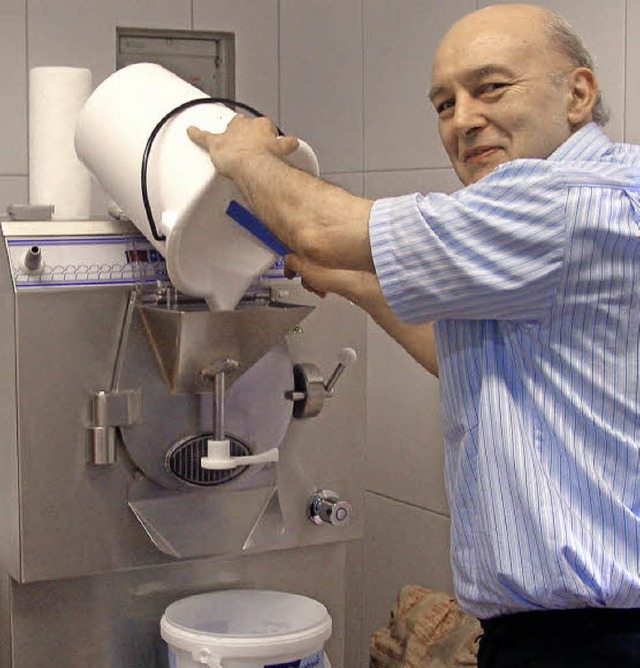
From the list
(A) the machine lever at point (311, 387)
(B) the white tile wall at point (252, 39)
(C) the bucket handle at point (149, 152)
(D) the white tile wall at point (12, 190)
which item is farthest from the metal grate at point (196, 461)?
(B) the white tile wall at point (252, 39)

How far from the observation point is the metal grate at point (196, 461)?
6.29 ft

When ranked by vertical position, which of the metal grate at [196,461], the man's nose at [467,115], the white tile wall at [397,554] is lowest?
the white tile wall at [397,554]

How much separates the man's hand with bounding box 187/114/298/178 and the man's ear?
37 cm

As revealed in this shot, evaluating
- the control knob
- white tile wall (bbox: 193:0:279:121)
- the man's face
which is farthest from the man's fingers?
white tile wall (bbox: 193:0:279:121)

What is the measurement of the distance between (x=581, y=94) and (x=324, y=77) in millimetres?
1550

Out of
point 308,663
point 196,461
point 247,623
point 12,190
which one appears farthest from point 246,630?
point 12,190

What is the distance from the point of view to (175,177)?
1693 mm

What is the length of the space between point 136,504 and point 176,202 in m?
0.50

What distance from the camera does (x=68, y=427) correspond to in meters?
1.85

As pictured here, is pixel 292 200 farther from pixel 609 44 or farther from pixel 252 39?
pixel 252 39

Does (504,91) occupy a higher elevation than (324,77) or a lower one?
lower

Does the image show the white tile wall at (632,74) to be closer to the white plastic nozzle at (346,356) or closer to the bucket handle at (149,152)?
the white plastic nozzle at (346,356)

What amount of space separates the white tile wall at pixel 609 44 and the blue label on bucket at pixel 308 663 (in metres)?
1.04

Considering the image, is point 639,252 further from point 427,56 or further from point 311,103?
point 311,103
